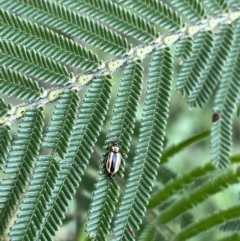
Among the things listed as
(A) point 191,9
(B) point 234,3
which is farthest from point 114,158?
(B) point 234,3

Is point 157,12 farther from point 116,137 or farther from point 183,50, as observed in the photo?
point 116,137

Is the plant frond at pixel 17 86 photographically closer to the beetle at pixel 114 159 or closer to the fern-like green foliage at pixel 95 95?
the fern-like green foliage at pixel 95 95

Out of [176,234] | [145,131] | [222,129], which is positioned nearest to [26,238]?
[145,131]

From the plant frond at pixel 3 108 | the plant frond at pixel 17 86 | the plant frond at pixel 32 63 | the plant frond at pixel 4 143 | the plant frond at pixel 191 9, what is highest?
the plant frond at pixel 191 9

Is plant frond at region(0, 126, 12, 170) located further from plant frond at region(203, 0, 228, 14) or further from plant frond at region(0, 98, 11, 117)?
plant frond at region(203, 0, 228, 14)

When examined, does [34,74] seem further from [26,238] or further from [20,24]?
[26,238]

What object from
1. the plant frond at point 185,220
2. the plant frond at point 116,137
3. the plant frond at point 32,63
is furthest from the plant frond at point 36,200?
the plant frond at point 185,220

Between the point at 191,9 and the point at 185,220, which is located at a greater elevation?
the point at 191,9
